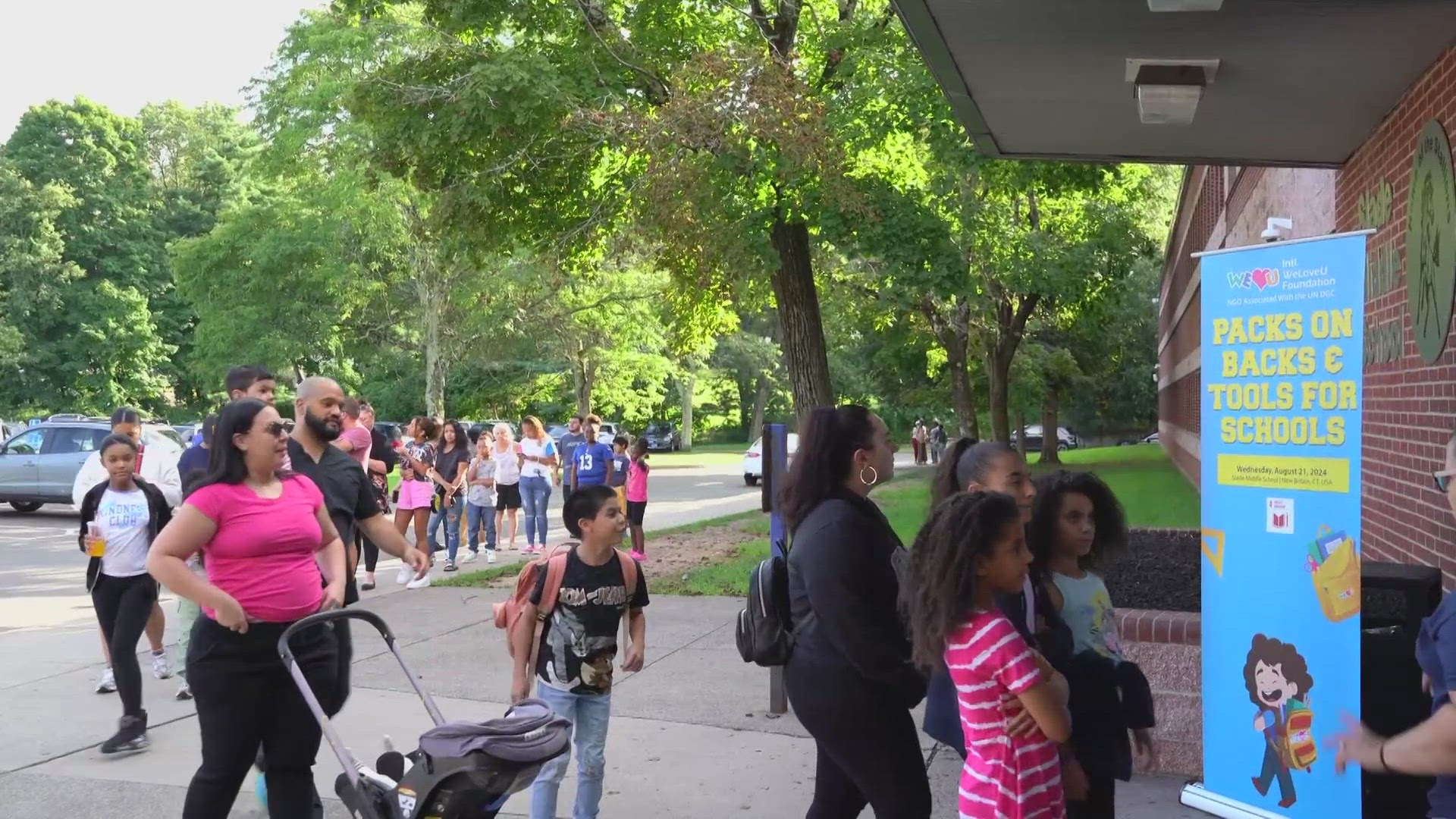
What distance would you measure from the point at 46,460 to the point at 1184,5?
22.0m

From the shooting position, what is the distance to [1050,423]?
38.0m

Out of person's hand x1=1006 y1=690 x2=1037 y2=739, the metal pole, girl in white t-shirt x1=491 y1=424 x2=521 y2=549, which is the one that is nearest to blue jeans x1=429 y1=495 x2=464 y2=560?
girl in white t-shirt x1=491 y1=424 x2=521 y2=549

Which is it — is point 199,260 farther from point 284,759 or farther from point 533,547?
point 284,759

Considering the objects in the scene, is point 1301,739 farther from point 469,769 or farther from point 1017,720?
point 469,769

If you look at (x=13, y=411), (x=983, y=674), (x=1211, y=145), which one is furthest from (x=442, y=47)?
(x=13, y=411)

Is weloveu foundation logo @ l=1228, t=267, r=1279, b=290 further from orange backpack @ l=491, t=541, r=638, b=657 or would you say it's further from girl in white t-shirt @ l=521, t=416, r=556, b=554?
girl in white t-shirt @ l=521, t=416, r=556, b=554

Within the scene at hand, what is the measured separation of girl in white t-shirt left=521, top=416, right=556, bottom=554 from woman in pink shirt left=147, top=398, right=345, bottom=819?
449 inches

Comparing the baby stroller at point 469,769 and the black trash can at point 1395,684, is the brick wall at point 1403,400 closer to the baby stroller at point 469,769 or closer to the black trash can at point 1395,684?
the black trash can at point 1395,684

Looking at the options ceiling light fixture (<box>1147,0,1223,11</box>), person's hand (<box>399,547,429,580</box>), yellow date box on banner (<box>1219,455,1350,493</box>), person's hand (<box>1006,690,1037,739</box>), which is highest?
ceiling light fixture (<box>1147,0,1223,11</box>)

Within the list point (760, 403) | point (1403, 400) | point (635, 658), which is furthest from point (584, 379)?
point (635, 658)

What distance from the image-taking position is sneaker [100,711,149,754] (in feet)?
21.2

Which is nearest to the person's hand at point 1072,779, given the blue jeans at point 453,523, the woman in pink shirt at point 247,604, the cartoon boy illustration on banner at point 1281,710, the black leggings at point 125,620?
the cartoon boy illustration on banner at point 1281,710

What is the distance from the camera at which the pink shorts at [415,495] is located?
1393 cm

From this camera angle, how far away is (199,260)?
37688 millimetres
